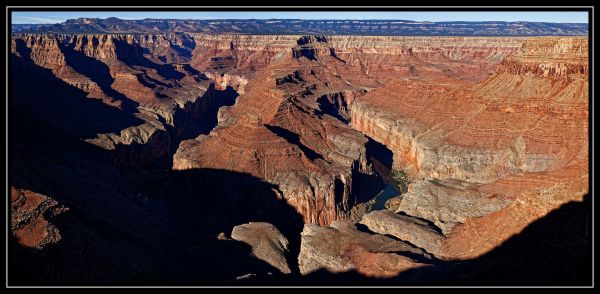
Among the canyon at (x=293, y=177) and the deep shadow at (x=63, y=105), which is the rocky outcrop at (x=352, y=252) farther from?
the deep shadow at (x=63, y=105)

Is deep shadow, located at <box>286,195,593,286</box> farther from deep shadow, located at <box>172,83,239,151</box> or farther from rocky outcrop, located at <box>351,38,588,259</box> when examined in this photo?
deep shadow, located at <box>172,83,239,151</box>

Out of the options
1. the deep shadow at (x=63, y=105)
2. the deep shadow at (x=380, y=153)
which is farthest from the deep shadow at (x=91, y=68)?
the deep shadow at (x=380, y=153)

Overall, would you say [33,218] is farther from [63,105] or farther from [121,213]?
[63,105]

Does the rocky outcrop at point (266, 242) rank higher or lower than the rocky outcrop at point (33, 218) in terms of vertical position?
lower

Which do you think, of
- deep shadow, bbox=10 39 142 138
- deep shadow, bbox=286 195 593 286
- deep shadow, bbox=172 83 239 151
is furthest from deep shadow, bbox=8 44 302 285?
deep shadow, bbox=172 83 239 151

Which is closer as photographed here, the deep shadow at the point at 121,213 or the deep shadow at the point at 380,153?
the deep shadow at the point at 121,213

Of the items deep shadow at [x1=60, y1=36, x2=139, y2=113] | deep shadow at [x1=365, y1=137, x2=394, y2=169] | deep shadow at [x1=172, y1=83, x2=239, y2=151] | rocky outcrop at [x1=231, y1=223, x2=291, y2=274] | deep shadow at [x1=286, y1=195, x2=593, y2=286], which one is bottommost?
rocky outcrop at [x1=231, y1=223, x2=291, y2=274]
